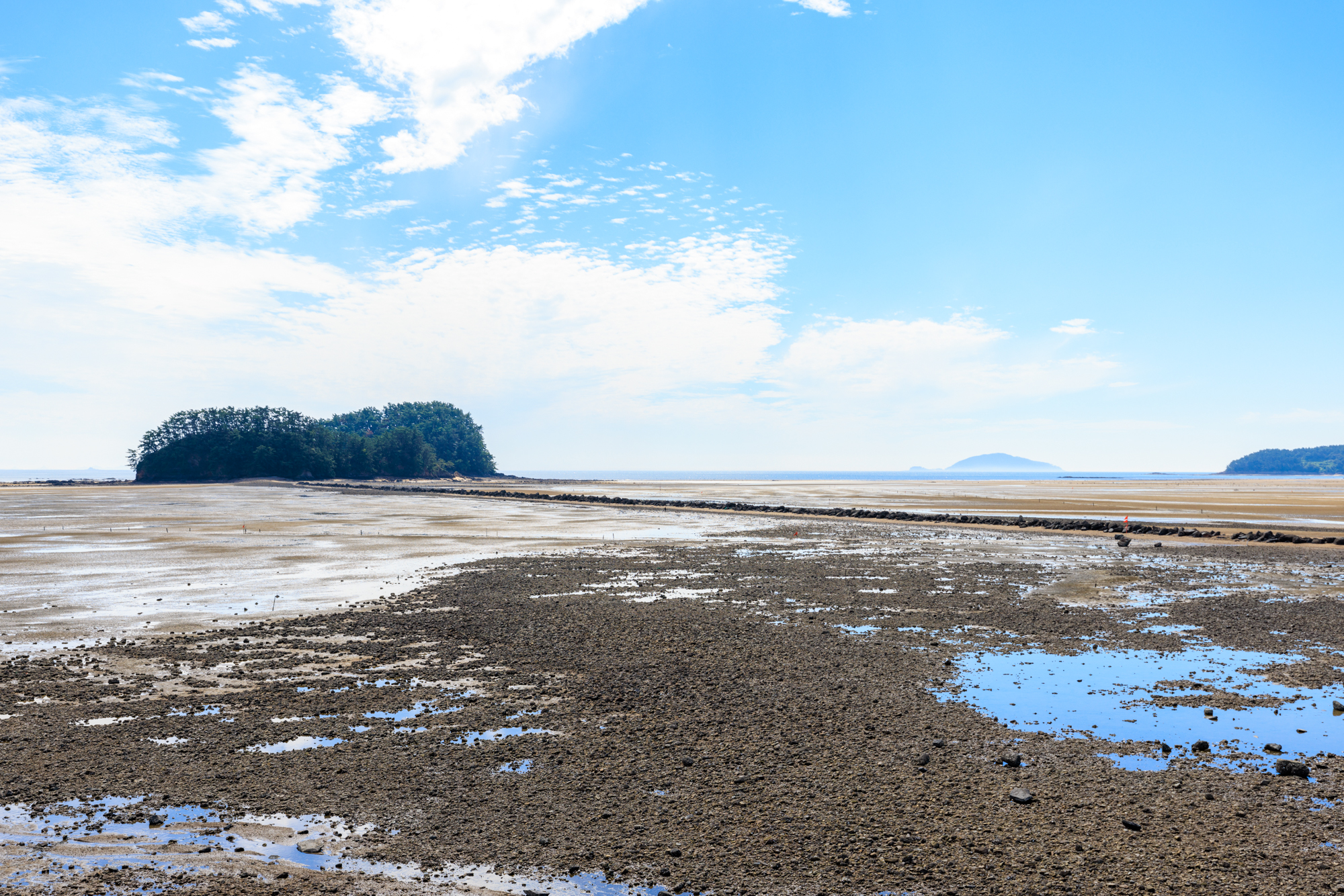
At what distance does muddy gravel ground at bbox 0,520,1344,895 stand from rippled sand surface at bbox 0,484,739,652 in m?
3.56

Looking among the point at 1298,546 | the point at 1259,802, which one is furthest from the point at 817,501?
the point at 1259,802

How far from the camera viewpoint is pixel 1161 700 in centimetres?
1098

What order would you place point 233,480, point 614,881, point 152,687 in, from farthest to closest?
point 233,480, point 152,687, point 614,881

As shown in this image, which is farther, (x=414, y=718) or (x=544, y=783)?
(x=414, y=718)

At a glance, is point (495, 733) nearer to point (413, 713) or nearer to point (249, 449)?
point (413, 713)

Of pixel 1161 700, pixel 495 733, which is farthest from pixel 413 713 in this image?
pixel 1161 700

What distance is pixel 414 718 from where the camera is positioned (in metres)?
9.99

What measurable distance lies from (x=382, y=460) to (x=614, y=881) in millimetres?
193415

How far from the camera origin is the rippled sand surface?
17.5m

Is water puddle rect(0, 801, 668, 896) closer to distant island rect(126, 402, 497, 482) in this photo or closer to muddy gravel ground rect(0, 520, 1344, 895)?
muddy gravel ground rect(0, 520, 1344, 895)

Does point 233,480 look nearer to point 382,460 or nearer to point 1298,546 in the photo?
point 382,460

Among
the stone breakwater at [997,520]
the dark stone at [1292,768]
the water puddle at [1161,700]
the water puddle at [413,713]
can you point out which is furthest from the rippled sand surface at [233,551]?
the dark stone at [1292,768]

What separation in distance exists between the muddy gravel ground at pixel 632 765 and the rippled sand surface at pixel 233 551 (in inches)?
140

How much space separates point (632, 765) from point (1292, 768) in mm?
7121
